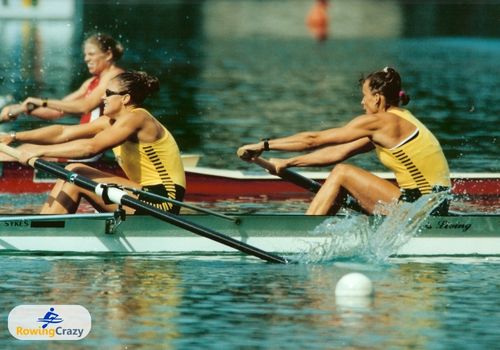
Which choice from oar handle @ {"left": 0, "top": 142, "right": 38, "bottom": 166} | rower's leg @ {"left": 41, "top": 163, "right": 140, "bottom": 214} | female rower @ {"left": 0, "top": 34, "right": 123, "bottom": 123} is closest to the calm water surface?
rower's leg @ {"left": 41, "top": 163, "right": 140, "bottom": 214}

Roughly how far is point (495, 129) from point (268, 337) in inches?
685

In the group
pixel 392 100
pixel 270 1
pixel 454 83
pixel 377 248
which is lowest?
pixel 270 1

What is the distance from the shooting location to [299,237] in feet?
48.7

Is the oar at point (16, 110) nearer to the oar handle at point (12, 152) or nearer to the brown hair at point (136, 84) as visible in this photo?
the oar handle at point (12, 152)

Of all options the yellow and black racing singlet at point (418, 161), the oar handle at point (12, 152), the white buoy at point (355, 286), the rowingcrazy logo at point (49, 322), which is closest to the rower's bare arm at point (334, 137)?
the yellow and black racing singlet at point (418, 161)

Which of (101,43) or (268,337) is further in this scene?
(101,43)

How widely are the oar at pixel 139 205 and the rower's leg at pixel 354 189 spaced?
752 millimetres

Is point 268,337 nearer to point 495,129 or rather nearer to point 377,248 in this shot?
point 377,248

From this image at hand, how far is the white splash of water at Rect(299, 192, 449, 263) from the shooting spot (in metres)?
14.8

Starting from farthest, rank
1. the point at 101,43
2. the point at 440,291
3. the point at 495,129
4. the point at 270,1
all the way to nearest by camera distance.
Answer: the point at 270,1, the point at 495,129, the point at 101,43, the point at 440,291

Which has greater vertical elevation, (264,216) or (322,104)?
(264,216)

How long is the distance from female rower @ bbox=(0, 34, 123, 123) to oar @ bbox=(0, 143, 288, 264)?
116 inches

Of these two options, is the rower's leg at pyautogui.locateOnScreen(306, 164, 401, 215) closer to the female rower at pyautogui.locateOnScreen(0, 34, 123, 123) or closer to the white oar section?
the white oar section

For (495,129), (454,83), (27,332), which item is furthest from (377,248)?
(454,83)
